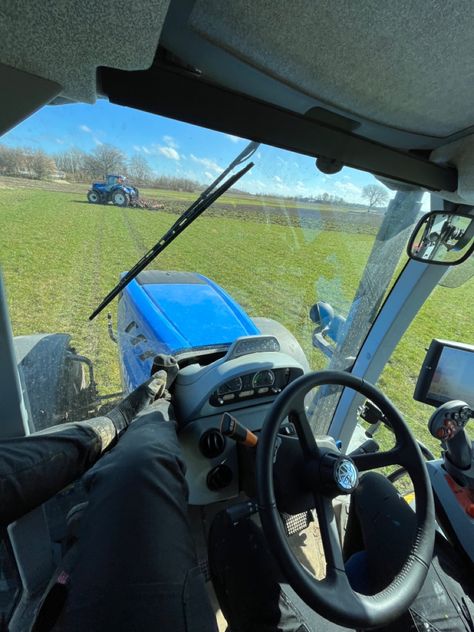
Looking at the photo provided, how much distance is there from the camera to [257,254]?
1.72 metres

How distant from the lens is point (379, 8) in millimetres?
693

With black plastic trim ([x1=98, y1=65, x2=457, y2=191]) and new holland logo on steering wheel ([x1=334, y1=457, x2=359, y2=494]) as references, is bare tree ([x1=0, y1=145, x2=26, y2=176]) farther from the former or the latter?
new holland logo on steering wheel ([x1=334, y1=457, x2=359, y2=494])

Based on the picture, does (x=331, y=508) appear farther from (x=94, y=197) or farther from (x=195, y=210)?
(x=94, y=197)

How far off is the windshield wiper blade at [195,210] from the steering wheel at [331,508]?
2.20ft

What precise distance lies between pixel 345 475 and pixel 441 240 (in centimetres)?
121

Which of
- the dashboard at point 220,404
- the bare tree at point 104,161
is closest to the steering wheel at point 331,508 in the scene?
the dashboard at point 220,404

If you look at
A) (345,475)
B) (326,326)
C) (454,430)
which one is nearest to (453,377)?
(454,430)

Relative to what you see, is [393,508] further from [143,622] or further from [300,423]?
[143,622]

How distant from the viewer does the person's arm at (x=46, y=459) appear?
0.97 metres

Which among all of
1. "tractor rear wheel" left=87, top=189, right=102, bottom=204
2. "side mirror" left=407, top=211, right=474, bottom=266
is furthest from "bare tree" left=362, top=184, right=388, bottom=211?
"tractor rear wheel" left=87, top=189, right=102, bottom=204

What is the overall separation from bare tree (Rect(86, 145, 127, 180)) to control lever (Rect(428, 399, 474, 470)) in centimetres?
162

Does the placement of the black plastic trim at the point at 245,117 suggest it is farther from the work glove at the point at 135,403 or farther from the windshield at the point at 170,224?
the work glove at the point at 135,403

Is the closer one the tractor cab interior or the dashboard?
the tractor cab interior

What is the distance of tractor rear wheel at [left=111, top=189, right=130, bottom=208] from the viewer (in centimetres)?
106
